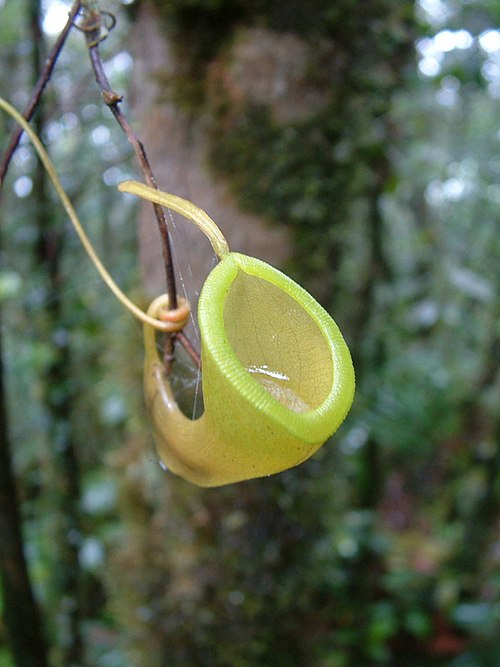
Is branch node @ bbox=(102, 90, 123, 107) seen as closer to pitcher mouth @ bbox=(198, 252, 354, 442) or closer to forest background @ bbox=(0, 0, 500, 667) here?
pitcher mouth @ bbox=(198, 252, 354, 442)

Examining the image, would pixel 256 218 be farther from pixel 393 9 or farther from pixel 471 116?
pixel 471 116

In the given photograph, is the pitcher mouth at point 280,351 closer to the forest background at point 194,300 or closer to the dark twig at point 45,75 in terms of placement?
the dark twig at point 45,75

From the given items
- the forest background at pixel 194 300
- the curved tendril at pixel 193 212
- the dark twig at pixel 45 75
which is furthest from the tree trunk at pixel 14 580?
the curved tendril at pixel 193 212

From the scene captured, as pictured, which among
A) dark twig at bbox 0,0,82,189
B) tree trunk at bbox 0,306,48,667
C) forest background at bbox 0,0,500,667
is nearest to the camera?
dark twig at bbox 0,0,82,189

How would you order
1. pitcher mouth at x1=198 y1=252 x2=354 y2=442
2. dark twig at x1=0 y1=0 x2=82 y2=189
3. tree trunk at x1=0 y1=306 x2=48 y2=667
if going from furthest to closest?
tree trunk at x1=0 y1=306 x2=48 y2=667
dark twig at x1=0 y1=0 x2=82 y2=189
pitcher mouth at x1=198 y1=252 x2=354 y2=442

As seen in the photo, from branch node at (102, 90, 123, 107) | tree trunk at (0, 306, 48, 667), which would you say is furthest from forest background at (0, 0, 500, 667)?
branch node at (102, 90, 123, 107)
